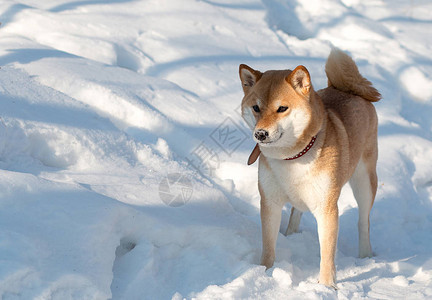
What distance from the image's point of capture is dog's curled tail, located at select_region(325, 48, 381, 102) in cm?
318

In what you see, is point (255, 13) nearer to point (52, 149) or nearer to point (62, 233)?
point (52, 149)

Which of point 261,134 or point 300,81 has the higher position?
point 300,81

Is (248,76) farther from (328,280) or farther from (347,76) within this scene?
(328,280)

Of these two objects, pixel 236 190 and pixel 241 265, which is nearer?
pixel 241 265

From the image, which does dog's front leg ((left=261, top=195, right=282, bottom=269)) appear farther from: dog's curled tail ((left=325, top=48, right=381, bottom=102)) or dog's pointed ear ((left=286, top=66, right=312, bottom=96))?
dog's curled tail ((left=325, top=48, right=381, bottom=102))

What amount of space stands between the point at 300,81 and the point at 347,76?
0.91 meters

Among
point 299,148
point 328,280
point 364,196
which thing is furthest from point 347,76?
point 328,280

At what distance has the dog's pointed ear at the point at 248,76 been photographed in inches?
101

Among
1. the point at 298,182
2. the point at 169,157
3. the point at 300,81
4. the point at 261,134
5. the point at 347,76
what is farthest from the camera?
the point at 169,157

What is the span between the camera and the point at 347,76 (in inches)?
125

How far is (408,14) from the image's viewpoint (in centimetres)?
757

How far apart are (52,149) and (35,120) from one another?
0.78 feet

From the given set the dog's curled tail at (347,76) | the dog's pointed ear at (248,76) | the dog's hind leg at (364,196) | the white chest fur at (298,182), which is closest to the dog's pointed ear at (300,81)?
the dog's pointed ear at (248,76)

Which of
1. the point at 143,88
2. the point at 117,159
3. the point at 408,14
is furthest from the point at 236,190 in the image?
the point at 408,14
